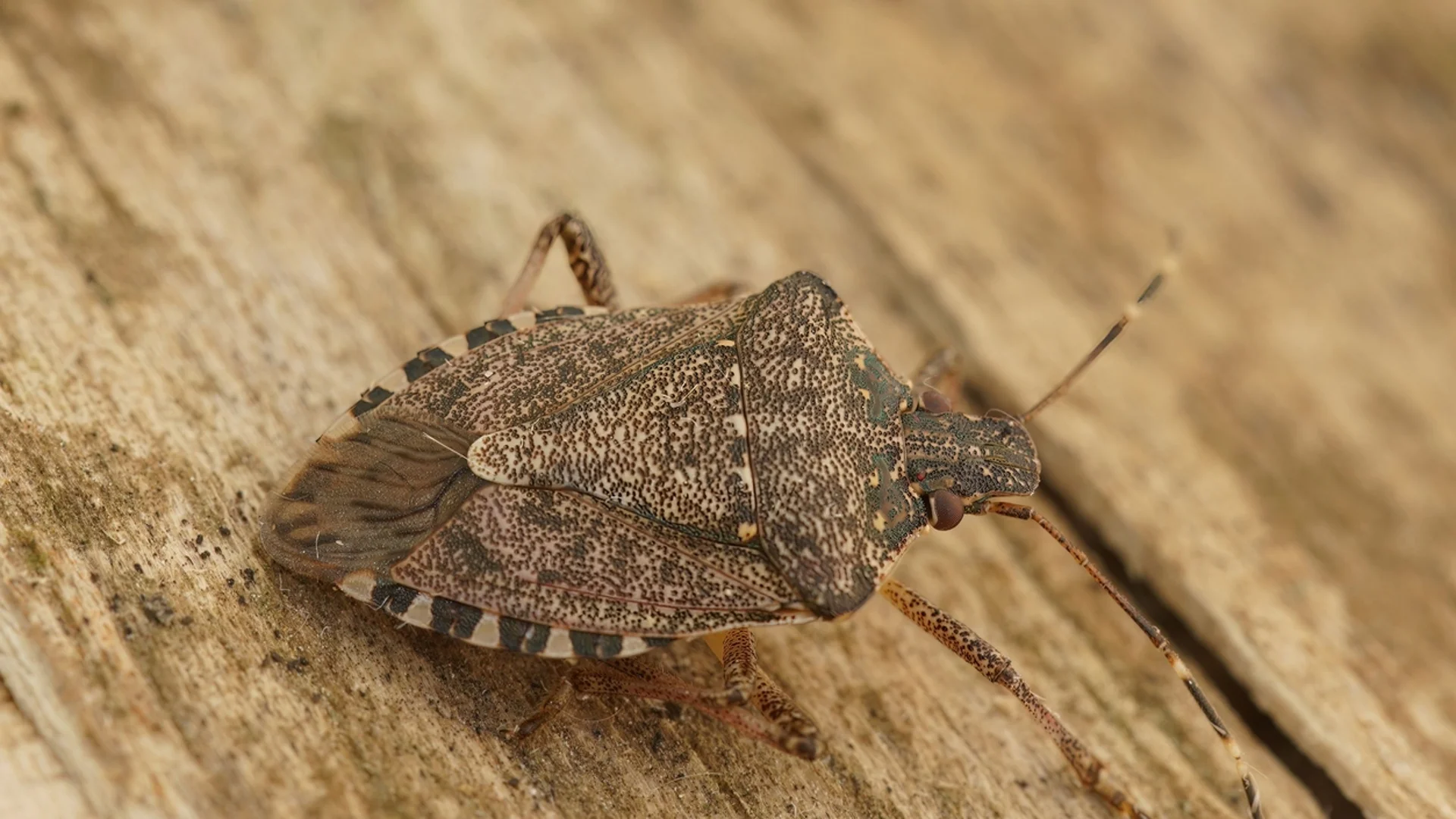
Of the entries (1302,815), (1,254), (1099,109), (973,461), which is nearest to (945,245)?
(1099,109)

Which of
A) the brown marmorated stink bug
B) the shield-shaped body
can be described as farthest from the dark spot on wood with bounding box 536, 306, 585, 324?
the shield-shaped body

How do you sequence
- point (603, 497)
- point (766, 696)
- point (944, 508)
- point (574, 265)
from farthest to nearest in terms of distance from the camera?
1. point (574, 265)
2. point (944, 508)
3. point (766, 696)
4. point (603, 497)

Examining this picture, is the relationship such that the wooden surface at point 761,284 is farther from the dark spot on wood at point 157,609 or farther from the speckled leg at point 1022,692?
the speckled leg at point 1022,692

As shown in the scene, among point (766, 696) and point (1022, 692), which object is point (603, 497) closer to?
point (766, 696)

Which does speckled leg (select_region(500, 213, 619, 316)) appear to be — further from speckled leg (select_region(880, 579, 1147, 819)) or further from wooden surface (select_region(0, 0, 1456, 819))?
speckled leg (select_region(880, 579, 1147, 819))

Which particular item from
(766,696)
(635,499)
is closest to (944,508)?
(766,696)

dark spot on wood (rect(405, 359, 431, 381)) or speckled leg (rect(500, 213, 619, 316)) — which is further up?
speckled leg (rect(500, 213, 619, 316))

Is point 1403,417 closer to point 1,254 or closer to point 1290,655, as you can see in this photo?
point 1290,655
